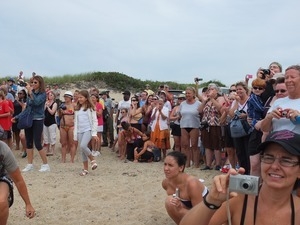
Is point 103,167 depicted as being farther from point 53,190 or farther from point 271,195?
point 271,195

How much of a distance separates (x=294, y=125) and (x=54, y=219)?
314 cm

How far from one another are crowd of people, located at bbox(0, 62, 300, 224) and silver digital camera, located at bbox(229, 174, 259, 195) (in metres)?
0.05

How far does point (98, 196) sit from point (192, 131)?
9.41 feet

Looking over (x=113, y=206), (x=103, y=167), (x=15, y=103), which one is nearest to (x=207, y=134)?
(x=103, y=167)

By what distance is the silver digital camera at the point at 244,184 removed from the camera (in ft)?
5.45

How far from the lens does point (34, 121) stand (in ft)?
24.4

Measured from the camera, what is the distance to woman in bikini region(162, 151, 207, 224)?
4020 mm

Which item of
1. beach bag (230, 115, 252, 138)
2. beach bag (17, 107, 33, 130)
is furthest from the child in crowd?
beach bag (230, 115, 252, 138)

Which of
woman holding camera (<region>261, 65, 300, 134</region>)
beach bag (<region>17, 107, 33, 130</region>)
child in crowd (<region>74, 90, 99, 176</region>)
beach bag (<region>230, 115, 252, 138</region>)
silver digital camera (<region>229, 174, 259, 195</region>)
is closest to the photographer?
silver digital camera (<region>229, 174, 259, 195</region>)

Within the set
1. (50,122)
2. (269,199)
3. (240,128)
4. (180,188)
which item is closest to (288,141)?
(269,199)

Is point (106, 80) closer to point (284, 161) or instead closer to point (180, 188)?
point (180, 188)

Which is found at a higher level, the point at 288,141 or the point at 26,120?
the point at 288,141

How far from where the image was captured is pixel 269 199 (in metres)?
1.95

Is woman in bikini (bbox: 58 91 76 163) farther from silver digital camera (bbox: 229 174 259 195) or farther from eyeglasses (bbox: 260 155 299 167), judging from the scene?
silver digital camera (bbox: 229 174 259 195)
